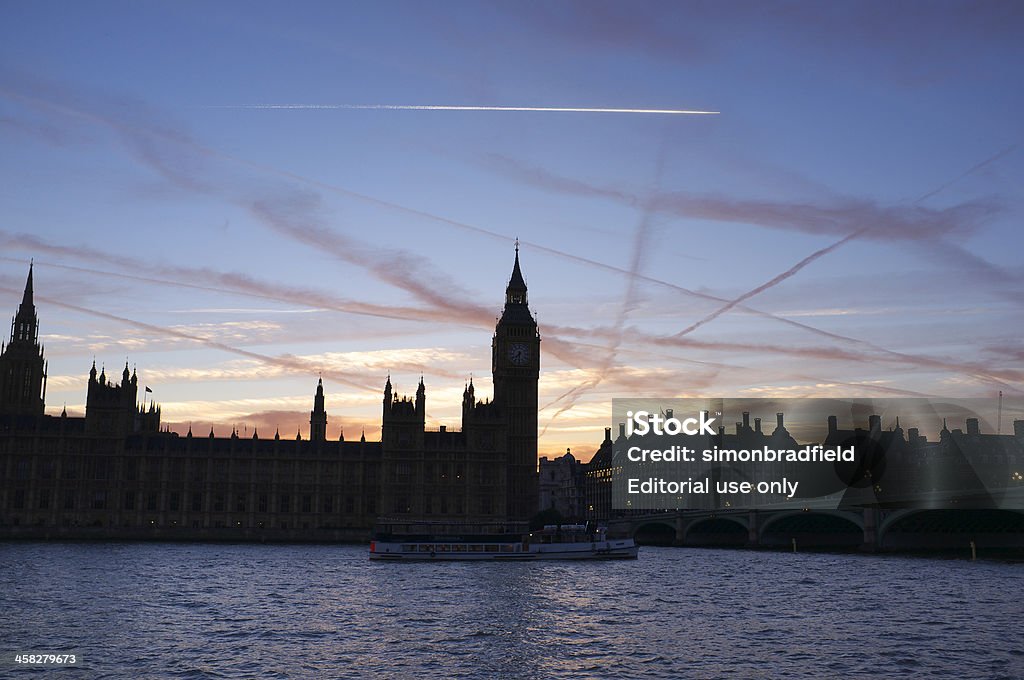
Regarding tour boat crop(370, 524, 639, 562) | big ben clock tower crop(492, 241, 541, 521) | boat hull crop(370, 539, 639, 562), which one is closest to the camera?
boat hull crop(370, 539, 639, 562)

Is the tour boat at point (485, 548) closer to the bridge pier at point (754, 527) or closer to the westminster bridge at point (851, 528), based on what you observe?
the westminster bridge at point (851, 528)

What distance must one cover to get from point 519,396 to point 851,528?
193 ft

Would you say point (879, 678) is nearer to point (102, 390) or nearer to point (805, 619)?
point (805, 619)

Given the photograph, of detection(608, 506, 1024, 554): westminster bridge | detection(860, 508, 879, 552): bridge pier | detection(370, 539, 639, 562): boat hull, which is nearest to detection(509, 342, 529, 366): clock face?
detection(608, 506, 1024, 554): westminster bridge

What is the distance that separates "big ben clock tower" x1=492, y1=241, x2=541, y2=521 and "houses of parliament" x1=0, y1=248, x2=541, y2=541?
1.12ft

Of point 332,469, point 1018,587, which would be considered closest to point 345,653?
point 1018,587

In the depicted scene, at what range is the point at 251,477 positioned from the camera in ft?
500

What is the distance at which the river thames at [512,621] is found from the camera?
37219 millimetres

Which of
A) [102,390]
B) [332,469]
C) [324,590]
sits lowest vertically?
[324,590]

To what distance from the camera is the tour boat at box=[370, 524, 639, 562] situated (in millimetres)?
104081

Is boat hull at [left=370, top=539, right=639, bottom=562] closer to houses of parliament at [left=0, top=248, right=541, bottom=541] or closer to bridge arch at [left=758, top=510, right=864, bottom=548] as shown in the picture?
bridge arch at [left=758, top=510, right=864, bottom=548]

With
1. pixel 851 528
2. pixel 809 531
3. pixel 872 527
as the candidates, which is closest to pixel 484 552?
pixel 872 527

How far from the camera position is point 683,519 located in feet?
497

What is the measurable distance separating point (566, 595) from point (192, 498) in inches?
3928
